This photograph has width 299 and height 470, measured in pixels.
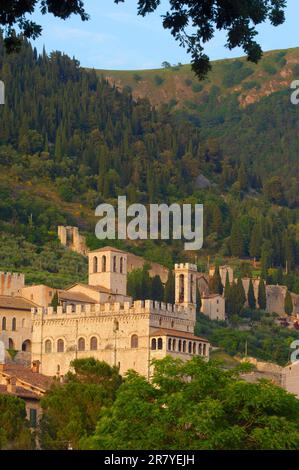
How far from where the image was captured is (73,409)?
62656 mm

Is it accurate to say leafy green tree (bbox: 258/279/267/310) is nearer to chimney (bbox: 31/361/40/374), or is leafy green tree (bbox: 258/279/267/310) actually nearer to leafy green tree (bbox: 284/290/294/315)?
leafy green tree (bbox: 284/290/294/315)

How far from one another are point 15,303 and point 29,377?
21526mm

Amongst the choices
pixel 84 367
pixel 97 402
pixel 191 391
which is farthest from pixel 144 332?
pixel 191 391

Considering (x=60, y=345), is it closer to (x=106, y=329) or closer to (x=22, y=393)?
(x=106, y=329)

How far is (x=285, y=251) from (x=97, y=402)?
86.5m

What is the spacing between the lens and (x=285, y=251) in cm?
14975

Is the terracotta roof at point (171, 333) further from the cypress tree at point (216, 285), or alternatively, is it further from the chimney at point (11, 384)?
the cypress tree at point (216, 285)

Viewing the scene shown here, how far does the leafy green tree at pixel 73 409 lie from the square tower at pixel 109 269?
1092 inches

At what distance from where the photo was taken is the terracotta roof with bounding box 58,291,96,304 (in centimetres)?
9894

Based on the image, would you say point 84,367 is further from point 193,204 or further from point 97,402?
point 193,204

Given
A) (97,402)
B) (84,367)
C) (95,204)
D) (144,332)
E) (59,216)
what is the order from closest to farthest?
(97,402)
(84,367)
(144,332)
(59,216)
(95,204)

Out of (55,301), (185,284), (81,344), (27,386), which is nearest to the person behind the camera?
(27,386)

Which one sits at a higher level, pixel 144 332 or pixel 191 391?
pixel 144 332

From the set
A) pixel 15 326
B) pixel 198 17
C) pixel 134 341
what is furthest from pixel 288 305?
pixel 198 17
